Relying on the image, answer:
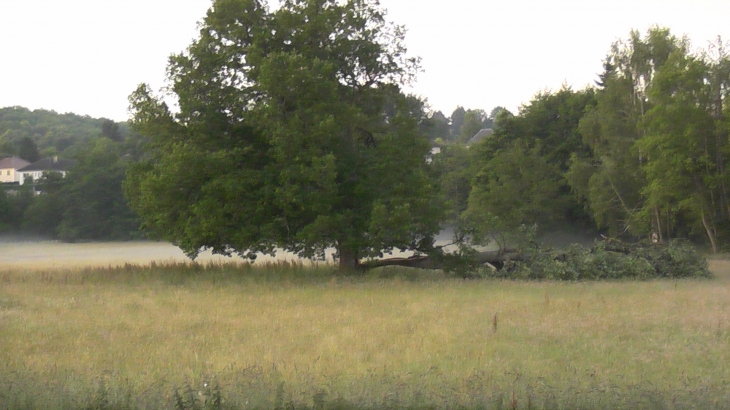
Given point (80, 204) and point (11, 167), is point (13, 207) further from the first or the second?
point (11, 167)

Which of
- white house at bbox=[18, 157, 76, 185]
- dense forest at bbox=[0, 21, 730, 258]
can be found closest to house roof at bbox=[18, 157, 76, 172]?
white house at bbox=[18, 157, 76, 185]

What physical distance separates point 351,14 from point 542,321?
15.4 metres

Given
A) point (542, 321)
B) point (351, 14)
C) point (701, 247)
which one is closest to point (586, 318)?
point (542, 321)

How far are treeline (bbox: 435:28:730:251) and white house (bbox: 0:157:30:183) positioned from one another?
59818 mm

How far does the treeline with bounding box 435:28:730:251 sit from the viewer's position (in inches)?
1471

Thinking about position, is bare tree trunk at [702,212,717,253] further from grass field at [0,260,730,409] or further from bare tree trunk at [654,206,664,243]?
grass field at [0,260,730,409]

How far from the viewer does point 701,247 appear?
44312 millimetres

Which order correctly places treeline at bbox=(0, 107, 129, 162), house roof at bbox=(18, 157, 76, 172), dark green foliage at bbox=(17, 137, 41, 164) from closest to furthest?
1. house roof at bbox=(18, 157, 76, 172)
2. dark green foliage at bbox=(17, 137, 41, 164)
3. treeline at bbox=(0, 107, 129, 162)

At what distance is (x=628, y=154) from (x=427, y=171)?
20332 mm

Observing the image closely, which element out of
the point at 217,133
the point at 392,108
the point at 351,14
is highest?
the point at 351,14

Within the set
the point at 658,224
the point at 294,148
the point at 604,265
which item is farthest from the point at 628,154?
the point at 294,148

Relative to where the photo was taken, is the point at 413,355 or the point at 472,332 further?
the point at 472,332

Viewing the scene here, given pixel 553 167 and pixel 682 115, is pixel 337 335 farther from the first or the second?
pixel 553 167

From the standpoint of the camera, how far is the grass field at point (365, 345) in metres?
7.68
